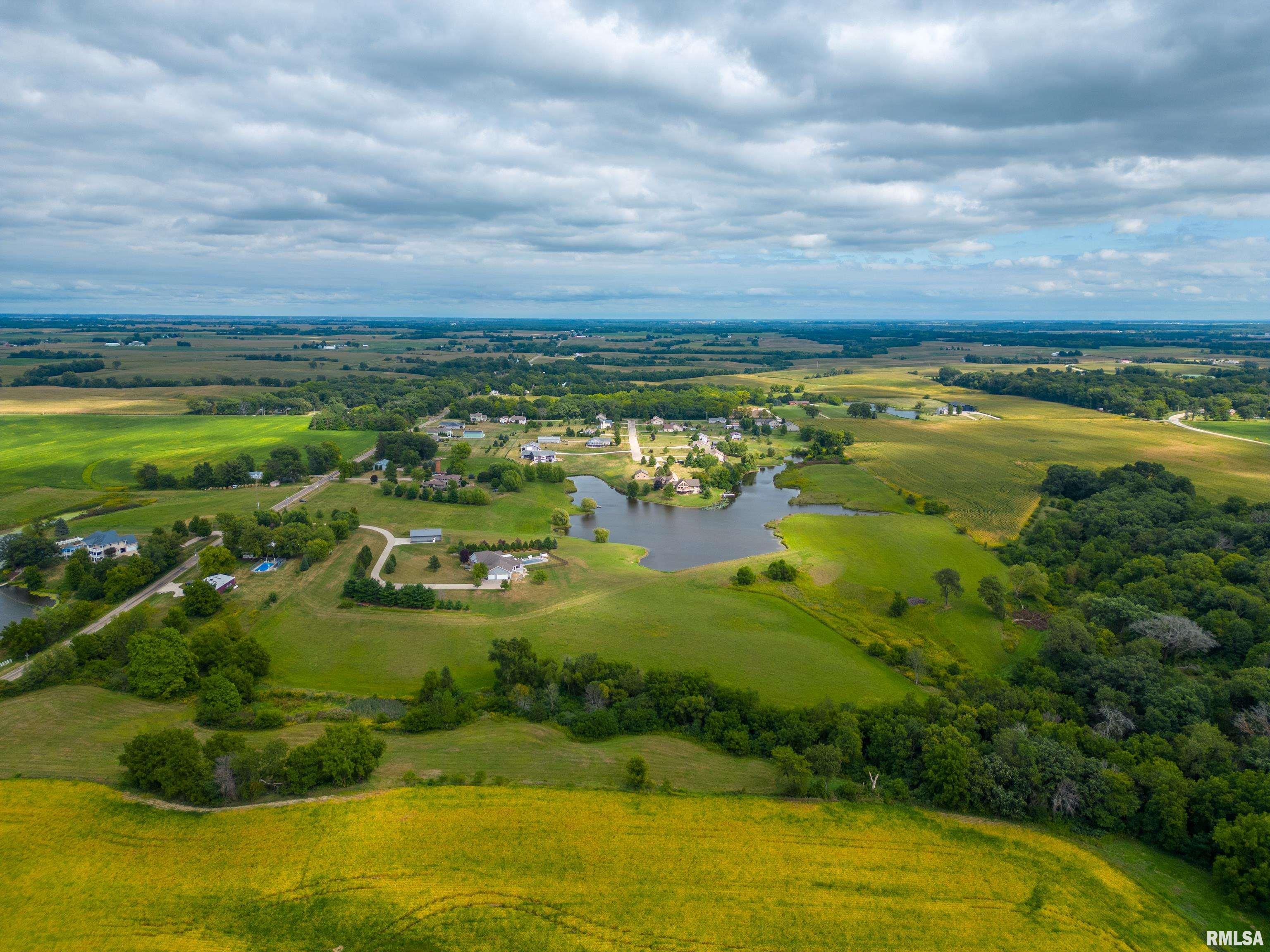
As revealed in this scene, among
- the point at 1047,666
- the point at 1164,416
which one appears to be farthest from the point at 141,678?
the point at 1164,416

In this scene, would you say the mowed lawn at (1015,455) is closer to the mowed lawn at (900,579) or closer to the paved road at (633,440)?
the mowed lawn at (900,579)

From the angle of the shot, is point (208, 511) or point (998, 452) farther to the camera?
point (998, 452)

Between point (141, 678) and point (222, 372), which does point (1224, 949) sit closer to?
point (141, 678)

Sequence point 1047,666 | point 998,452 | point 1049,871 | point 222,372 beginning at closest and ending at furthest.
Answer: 1. point 1049,871
2. point 1047,666
3. point 998,452
4. point 222,372

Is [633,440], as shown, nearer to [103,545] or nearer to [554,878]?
[103,545]

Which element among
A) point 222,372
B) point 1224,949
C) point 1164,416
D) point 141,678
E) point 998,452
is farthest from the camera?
point 222,372

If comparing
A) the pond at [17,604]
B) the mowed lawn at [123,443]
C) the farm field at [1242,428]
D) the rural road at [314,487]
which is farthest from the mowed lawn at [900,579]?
the farm field at [1242,428]

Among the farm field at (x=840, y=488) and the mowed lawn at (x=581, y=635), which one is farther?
the farm field at (x=840, y=488)
